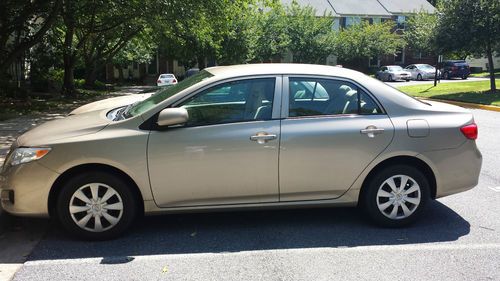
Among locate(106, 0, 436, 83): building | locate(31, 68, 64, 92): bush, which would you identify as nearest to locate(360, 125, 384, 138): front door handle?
locate(31, 68, 64, 92): bush

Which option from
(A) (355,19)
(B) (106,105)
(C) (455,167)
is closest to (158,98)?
(B) (106,105)

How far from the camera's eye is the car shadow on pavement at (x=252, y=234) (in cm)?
445

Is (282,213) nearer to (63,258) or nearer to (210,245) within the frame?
(210,245)

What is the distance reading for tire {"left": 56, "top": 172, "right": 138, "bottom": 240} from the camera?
4453mm

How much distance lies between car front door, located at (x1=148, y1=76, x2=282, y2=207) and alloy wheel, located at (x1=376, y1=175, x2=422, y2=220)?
3.58ft

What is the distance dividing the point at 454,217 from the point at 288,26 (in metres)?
38.7

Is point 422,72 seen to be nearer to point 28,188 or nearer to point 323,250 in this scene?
point 323,250

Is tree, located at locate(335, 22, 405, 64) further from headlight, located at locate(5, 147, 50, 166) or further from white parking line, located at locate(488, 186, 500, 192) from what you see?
headlight, located at locate(5, 147, 50, 166)

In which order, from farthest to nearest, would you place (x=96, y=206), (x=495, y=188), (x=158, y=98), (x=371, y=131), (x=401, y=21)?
(x=401, y=21) < (x=495, y=188) < (x=158, y=98) < (x=371, y=131) < (x=96, y=206)

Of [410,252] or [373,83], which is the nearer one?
[410,252]

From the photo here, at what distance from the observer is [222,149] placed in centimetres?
453

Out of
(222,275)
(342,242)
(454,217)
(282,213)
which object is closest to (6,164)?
(222,275)

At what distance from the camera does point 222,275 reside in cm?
392

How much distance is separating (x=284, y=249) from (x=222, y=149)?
107 centimetres
